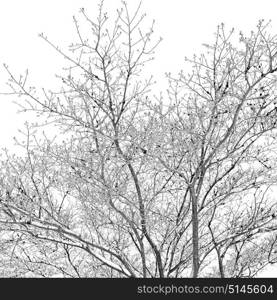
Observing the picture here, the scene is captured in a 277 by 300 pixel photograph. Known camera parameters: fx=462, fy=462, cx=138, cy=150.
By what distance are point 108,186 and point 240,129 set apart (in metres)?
1.65

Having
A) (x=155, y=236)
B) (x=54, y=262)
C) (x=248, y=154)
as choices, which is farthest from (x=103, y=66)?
(x=54, y=262)

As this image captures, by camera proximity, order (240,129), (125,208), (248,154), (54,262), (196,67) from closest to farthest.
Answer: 1. (196,67)
2. (240,129)
3. (248,154)
4. (125,208)
5. (54,262)

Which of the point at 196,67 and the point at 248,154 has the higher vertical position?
the point at 196,67

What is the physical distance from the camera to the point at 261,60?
182 inches

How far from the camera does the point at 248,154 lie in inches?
223

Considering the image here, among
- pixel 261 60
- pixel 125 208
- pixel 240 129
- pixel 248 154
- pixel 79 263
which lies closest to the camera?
pixel 261 60

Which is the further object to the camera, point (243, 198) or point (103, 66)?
point (243, 198)

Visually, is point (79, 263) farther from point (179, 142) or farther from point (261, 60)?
point (261, 60)
